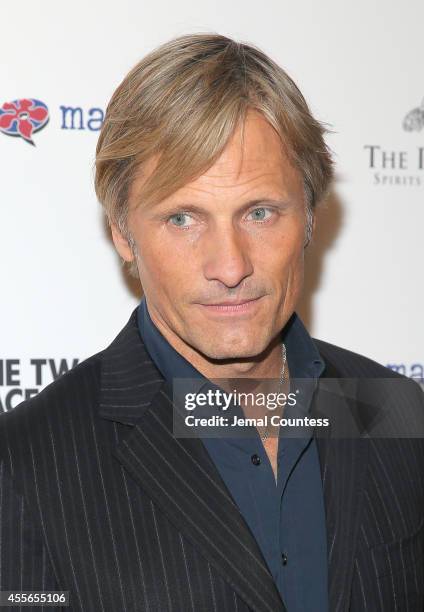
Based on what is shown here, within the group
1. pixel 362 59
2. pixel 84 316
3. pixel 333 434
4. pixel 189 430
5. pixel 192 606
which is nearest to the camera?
pixel 192 606

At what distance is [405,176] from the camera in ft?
6.98

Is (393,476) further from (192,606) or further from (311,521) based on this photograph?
(192,606)

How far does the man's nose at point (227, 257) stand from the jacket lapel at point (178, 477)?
23 cm

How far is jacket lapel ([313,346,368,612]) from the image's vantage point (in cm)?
141

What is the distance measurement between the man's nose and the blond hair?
106 mm

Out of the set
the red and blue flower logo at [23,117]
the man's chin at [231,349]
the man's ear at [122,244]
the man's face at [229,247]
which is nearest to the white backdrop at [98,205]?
the red and blue flower logo at [23,117]

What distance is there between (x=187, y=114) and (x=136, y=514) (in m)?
0.65

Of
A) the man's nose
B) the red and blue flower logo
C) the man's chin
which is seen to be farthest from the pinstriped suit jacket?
the red and blue flower logo

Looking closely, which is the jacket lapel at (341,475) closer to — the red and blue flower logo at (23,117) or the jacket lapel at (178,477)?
the jacket lapel at (178,477)

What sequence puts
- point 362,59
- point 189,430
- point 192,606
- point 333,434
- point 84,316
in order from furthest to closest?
point 362,59 → point 84,316 → point 333,434 → point 189,430 → point 192,606

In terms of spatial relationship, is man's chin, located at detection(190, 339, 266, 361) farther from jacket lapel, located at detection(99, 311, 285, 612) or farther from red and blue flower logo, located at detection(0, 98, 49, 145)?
red and blue flower logo, located at detection(0, 98, 49, 145)

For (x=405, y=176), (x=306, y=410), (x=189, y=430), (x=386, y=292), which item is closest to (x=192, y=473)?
(x=189, y=430)

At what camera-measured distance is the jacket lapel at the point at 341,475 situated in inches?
55.6

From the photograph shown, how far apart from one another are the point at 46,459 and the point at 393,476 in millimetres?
660
